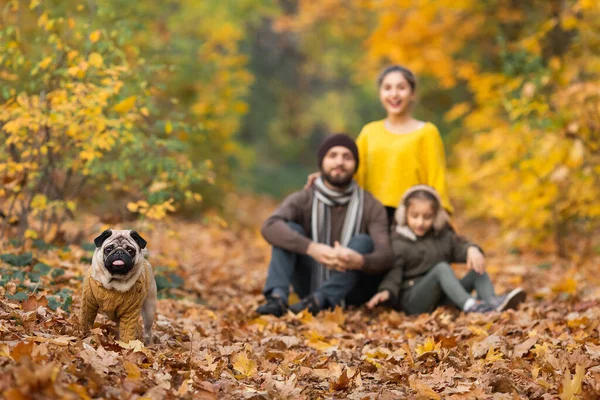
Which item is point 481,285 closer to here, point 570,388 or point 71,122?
point 570,388

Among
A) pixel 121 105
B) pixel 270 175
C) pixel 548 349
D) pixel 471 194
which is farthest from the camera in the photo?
pixel 270 175

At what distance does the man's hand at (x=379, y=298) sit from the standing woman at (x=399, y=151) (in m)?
0.69

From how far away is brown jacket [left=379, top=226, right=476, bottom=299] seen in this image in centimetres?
514

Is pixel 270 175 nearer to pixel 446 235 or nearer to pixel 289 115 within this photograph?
pixel 289 115

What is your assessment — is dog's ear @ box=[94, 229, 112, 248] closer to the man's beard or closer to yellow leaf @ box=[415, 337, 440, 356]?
yellow leaf @ box=[415, 337, 440, 356]

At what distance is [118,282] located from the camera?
3.15 meters

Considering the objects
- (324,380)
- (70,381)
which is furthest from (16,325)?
(324,380)

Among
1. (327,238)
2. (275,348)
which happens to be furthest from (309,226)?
(275,348)

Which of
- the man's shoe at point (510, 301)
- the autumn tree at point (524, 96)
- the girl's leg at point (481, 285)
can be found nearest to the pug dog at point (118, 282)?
the man's shoe at point (510, 301)

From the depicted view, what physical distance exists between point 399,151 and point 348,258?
104 centimetres

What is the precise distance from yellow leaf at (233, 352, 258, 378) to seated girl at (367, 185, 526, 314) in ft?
6.03

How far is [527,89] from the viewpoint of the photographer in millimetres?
6590

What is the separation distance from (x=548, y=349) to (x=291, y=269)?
2.12m

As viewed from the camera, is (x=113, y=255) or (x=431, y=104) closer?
(x=113, y=255)
